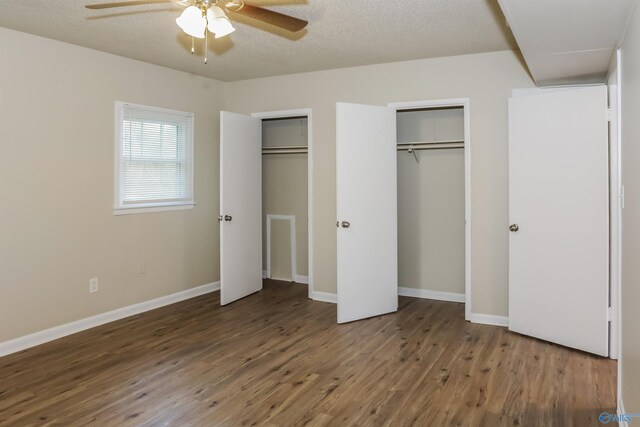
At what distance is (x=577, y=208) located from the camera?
360cm

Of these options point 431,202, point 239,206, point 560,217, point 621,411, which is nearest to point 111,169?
point 239,206

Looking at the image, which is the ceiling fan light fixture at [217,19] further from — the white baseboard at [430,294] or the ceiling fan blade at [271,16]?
the white baseboard at [430,294]

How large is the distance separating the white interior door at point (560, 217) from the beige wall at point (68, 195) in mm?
3360

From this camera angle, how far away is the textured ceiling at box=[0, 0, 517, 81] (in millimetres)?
3195

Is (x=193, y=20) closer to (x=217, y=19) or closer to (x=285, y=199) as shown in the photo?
(x=217, y=19)

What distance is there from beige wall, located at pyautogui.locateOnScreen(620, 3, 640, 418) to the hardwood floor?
496 millimetres

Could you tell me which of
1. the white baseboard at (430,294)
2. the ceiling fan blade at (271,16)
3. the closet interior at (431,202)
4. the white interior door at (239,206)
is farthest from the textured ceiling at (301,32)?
the white baseboard at (430,294)

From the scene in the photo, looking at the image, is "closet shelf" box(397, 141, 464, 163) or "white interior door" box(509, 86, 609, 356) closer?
"white interior door" box(509, 86, 609, 356)

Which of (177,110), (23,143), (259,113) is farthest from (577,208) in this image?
(23,143)

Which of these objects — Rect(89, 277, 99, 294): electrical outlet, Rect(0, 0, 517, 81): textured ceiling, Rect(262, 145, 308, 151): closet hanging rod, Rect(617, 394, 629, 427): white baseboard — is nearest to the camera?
Rect(617, 394, 629, 427): white baseboard

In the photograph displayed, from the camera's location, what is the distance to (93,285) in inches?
167

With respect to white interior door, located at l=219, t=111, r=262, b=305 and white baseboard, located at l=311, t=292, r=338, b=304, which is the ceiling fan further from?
white baseboard, located at l=311, t=292, r=338, b=304

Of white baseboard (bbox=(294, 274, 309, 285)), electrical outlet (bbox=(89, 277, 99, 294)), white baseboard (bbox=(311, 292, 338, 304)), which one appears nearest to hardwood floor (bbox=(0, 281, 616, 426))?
electrical outlet (bbox=(89, 277, 99, 294))

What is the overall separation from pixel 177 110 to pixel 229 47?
3.82 feet
